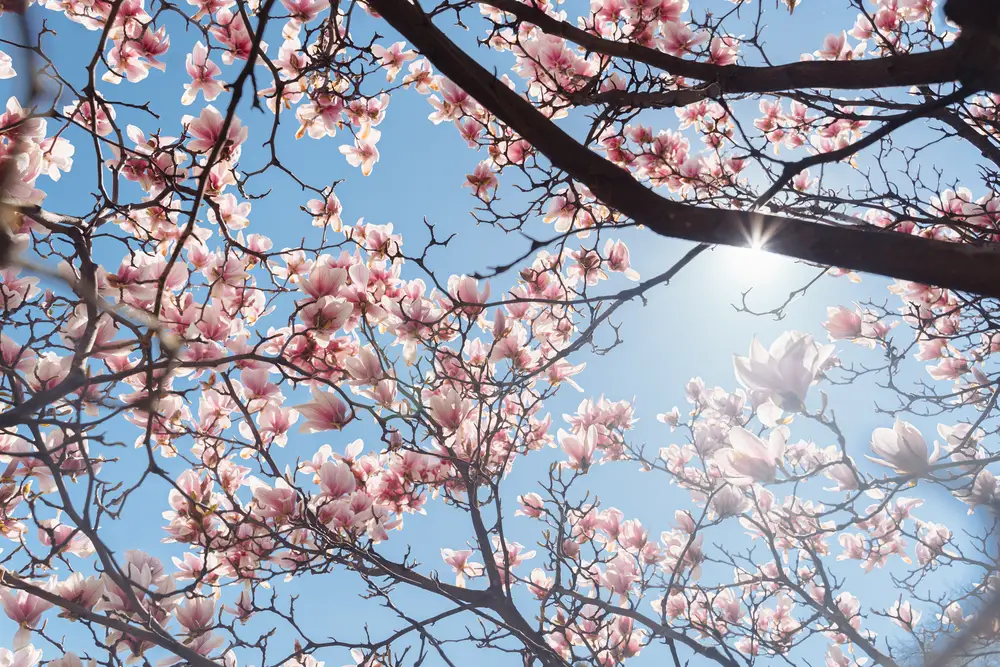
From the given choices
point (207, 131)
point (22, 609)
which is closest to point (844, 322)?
point (207, 131)

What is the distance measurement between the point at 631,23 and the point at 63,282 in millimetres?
2388

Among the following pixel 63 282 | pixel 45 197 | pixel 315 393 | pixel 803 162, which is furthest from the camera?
pixel 315 393

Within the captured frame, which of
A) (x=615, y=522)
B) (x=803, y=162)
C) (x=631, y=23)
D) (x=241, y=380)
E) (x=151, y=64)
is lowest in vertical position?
(x=803, y=162)

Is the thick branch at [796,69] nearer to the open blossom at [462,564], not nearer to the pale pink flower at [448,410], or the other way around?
the pale pink flower at [448,410]

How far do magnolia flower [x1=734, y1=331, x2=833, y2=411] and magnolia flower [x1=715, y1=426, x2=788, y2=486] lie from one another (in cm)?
8

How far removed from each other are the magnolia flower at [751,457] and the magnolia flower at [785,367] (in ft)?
0.28

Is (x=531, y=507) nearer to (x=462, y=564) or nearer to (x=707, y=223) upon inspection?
(x=462, y=564)

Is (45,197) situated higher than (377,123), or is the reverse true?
(377,123)

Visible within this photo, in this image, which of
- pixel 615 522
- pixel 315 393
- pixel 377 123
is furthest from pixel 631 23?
pixel 615 522

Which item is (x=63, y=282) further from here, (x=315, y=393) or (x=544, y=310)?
(x=544, y=310)

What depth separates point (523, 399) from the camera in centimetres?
286

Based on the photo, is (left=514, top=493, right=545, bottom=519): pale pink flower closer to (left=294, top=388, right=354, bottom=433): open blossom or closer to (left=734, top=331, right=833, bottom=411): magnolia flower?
(left=294, top=388, right=354, bottom=433): open blossom

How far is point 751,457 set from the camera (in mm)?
1148

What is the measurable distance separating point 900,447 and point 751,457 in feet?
0.80
